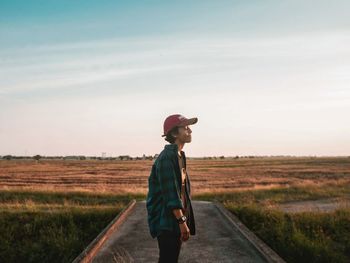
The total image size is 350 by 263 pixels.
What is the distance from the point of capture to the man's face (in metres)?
4.58

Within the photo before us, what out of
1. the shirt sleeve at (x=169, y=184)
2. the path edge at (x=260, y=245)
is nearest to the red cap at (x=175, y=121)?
the shirt sleeve at (x=169, y=184)

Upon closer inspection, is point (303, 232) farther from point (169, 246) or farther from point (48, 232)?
point (169, 246)

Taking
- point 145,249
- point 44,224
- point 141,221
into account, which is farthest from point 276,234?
point 44,224

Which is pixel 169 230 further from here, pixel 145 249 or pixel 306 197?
pixel 306 197

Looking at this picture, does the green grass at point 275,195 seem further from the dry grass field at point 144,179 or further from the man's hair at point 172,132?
the man's hair at point 172,132

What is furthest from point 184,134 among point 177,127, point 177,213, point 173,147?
point 177,213

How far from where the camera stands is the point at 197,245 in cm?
871

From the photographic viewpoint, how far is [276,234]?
39.0 feet

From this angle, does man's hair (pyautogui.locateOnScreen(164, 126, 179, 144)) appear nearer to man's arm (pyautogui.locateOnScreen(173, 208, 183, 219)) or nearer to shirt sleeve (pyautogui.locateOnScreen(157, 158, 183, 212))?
shirt sleeve (pyautogui.locateOnScreen(157, 158, 183, 212))

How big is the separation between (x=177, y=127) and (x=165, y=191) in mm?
736

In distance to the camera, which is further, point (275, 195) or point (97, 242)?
point (275, 195)

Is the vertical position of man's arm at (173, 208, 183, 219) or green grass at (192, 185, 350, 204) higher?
man's arm at (173, 208, 183, 219)

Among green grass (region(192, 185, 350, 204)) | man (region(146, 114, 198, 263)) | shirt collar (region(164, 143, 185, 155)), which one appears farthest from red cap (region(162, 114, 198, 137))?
green grass (region(192, 185, 350, 204))

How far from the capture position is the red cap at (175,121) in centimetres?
455
